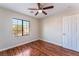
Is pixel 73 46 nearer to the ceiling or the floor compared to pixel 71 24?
nearer to the floor

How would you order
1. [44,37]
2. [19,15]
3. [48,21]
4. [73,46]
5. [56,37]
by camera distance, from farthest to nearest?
[44,37]
[48,21]
[56,37]
[19,15]
[73,46]

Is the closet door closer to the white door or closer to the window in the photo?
the white door

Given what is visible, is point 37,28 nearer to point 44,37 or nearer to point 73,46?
point 44,37

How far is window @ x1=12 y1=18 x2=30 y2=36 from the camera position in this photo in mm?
3367

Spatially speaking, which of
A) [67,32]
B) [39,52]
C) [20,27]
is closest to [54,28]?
[67,32]

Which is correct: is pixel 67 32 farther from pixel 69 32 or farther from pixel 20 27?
pixel 20 27

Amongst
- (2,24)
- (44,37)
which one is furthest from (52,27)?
(2,24)

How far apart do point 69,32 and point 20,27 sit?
2359 millimetres

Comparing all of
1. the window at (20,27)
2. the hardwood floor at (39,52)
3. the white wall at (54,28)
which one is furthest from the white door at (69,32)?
the window at (20,27)

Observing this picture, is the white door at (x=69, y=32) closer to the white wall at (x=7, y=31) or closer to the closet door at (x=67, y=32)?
the closet door at (x=67, y=32)

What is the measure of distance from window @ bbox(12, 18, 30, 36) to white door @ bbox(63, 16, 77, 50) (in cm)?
202

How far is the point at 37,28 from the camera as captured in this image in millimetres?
4816

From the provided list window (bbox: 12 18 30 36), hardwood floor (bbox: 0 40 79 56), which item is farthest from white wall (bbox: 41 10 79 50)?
window (bbox: 12 18 30 36)

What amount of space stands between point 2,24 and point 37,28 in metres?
2.44
